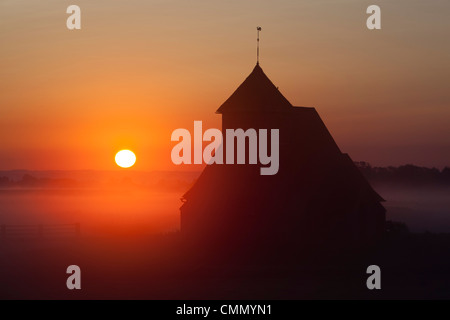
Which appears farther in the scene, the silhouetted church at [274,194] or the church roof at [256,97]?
the church roof at [256,97]

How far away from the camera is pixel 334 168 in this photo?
3978 centimetres

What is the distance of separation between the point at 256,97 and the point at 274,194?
17.2 ft

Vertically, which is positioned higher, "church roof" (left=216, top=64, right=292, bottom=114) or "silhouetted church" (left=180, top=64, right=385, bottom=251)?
"church roof" (left=216, top=64, right=292, bottom=114)

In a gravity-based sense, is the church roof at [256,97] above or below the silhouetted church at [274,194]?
above

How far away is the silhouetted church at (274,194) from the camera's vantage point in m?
37.0

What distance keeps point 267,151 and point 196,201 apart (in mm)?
4765

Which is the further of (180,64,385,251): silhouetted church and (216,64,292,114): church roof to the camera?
(216,64,292,114): church roof

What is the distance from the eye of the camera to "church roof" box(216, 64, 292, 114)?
37562 mm

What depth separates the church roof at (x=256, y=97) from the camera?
Answer: 3756cm
